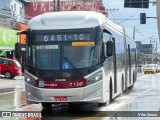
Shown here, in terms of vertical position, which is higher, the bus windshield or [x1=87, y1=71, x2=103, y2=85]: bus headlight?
the bus windshield

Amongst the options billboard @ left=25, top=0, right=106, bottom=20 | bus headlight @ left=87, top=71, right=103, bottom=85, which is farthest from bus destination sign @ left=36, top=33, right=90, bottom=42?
billboard @ left=25, top=0, right=106, bottom=20

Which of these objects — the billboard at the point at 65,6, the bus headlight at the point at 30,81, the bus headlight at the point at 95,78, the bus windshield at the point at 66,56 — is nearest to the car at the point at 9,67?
the billboard at the point at 65,6

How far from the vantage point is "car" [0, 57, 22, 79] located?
39.2 metres

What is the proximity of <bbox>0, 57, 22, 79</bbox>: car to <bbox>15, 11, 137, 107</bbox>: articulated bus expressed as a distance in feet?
82.6

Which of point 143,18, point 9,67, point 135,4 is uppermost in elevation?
point 135,4

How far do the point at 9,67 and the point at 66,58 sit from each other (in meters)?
26.4

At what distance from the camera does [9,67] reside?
129ft

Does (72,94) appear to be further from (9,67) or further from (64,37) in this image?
(9,67)

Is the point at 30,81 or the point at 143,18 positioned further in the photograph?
the point at 143,18

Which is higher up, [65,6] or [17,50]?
[65,6]

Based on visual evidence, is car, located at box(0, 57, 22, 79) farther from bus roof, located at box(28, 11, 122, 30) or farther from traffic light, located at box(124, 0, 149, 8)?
bus roof, located at box(28, 11, 122, 30)

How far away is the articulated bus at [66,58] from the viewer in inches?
525

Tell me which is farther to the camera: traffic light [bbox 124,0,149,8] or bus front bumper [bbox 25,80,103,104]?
traffic light [bbox 124,0,149,8]

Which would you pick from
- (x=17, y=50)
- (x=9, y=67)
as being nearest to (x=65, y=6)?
(x=9, y=67)
